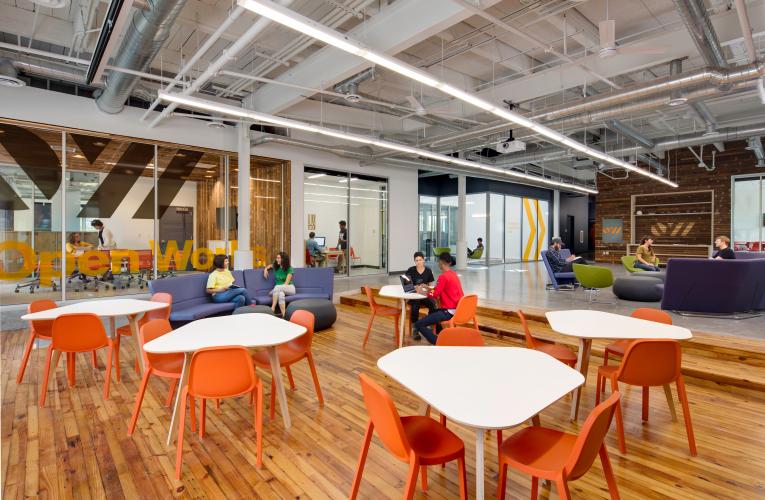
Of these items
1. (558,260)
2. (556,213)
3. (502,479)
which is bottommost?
(502,479)

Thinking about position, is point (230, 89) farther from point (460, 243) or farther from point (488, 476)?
point (460, 243)

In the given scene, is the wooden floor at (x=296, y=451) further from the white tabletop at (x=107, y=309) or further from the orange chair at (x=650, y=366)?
the white tabletop at (x=107, y=309)

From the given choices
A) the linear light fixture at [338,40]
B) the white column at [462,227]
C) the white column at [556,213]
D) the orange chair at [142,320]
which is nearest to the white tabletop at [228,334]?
the orange chair at [142,320]

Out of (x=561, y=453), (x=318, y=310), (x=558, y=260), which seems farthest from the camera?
(x=558, y=260)

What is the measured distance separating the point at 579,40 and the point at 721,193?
1110cm


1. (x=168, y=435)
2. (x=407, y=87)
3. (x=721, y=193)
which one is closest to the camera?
(x=168, y=435)

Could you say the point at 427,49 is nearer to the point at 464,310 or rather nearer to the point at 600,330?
the point at 464,310

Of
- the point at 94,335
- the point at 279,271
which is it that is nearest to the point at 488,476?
the point at 94,335

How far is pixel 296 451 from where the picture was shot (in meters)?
2.82

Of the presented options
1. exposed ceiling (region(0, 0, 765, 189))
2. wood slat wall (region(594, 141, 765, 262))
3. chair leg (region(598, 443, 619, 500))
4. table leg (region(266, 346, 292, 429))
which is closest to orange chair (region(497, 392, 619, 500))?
chair leg (region(598, 443, 619, 500))

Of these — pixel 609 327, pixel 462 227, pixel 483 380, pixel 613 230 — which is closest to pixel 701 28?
pixel 609 327

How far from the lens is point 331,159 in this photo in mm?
10906

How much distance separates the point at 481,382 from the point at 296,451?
156 centimetres

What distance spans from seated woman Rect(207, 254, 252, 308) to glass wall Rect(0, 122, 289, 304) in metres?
3.40
